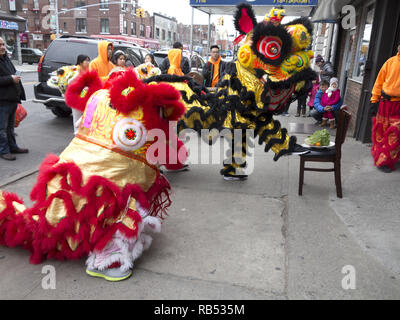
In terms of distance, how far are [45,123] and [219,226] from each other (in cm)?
597

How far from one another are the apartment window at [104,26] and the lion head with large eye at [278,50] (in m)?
45.5

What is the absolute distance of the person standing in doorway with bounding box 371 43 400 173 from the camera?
4516mm

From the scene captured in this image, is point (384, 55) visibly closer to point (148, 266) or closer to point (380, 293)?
point (380, 293)

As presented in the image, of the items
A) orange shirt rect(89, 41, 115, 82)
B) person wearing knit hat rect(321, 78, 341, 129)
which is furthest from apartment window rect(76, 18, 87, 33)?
orange shirt rect(89, 41, 115, 82)

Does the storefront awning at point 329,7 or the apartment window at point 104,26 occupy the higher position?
the apartment window at point 104,26

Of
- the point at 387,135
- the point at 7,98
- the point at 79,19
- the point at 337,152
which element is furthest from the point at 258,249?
the point at 79,19

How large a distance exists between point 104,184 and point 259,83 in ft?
6.94

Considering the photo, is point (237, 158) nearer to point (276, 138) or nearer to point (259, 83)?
point (276, 138)

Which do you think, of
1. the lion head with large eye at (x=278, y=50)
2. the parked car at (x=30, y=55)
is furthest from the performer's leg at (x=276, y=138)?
the parked car at (x=30, y=55)

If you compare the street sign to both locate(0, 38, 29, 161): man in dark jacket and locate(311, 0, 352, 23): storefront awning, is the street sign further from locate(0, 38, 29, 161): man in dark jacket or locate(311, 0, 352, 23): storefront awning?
locate(0, 38, 29, 161): man in dark jacket

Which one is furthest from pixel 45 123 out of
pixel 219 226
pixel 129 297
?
pixel 129 297

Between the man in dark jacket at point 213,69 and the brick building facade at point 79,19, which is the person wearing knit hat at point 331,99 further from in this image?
the brick building facade at point 79,19

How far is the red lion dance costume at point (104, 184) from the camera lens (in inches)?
88.9

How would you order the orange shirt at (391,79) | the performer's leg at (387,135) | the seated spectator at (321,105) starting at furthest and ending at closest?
the seated spectator at (321,105) < the performer's leg at (387,135) < the orange shirt at (391,79)
